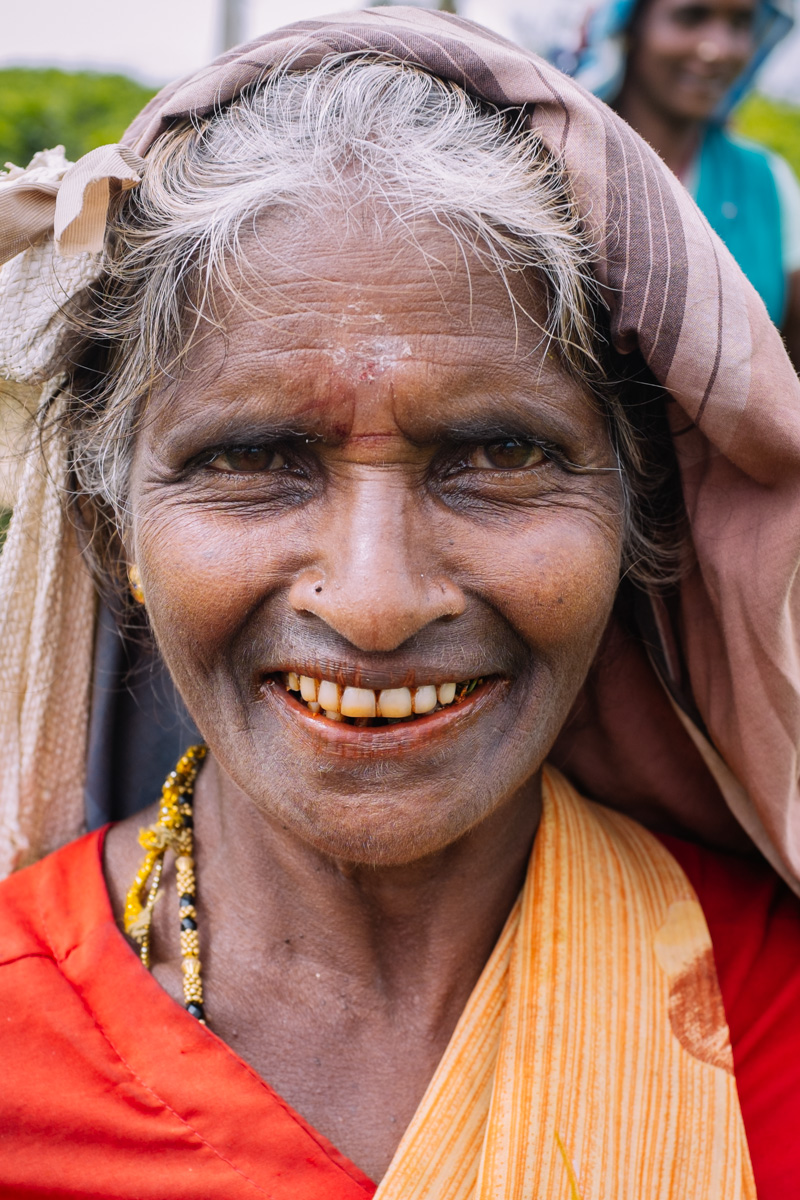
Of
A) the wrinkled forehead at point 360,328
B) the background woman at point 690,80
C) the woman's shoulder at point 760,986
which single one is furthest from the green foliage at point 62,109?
the woman's shoulder at point 760,986

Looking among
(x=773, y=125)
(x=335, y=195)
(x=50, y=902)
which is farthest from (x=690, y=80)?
(x=773, y=125)

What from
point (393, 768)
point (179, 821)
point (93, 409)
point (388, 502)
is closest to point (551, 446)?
point (388, 502)

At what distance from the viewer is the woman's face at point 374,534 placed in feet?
4.86

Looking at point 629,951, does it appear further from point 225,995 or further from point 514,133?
point 514,133

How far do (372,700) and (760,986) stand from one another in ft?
2.95

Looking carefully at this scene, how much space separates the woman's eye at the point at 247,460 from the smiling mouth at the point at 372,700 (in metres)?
0.31

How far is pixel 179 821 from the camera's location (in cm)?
192

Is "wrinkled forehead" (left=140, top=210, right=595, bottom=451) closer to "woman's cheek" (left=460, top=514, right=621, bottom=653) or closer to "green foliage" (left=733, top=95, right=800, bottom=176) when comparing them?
"woman's cheek" (left=460, top=514, right=621, bottom=653)

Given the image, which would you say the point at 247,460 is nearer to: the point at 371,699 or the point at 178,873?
the point at 371,699

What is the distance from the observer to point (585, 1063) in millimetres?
1656

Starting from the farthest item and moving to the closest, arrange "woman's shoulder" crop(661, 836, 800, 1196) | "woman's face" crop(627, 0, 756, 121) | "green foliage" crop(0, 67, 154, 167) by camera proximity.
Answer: "green foliage" crop(0, 67, 154, 167)
"woman's face" crop(627, 0, 756, 121)
"woman's shoulder" crop(661, 836, 800, 1196)

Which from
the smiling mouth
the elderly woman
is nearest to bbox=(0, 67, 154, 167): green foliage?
the elderly woman

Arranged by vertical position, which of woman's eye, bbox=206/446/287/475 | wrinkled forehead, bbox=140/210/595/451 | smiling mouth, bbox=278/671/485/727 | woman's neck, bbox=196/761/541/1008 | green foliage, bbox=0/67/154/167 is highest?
green foliage, bbox=0/67/154/167

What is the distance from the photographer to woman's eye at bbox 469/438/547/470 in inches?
62.7
